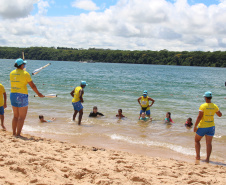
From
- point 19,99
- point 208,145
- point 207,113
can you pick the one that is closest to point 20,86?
point 19,99

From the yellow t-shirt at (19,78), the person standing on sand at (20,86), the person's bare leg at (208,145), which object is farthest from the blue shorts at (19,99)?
the person's bare leg at (208,145)

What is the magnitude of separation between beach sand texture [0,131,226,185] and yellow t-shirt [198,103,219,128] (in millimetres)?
1244

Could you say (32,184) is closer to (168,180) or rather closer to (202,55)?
(168,180)

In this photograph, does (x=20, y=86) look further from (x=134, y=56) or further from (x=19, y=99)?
(x=134, y=56)

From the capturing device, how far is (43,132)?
28.4 ft

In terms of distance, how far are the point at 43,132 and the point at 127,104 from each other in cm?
803

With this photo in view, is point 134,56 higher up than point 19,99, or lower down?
higher up

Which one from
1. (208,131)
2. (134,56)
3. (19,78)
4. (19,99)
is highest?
(134,56)

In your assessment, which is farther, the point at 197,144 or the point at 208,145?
the point at 197,144

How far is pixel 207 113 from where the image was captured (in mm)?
6152

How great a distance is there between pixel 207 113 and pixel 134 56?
5762 inches

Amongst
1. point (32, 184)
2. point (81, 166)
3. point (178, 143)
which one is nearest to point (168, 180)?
point (81, 166)

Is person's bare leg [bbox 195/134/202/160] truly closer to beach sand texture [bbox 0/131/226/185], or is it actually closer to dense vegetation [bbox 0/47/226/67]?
beach sand texture [bbox 0/131/226/185]

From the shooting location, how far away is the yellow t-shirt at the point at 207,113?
6.13 meters
